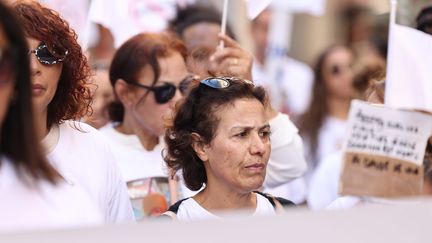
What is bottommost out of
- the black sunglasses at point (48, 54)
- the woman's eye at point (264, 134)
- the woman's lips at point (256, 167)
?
the woman's lips at point (256, 167)

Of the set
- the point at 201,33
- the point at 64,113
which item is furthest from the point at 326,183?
the point at 64,113

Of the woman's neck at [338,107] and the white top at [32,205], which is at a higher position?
the white top at [32,205]

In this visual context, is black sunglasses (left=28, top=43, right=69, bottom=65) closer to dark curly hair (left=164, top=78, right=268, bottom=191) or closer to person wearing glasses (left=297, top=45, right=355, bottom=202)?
dark curly hair (left=164, top=78, right=268, bottom=191)

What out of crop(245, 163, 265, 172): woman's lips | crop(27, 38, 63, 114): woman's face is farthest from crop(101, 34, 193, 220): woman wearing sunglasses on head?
crop(27, 38, 63, 114): woman's face

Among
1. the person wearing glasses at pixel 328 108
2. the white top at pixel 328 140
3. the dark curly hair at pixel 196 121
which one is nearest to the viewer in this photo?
the dark curly hair at pixel 196 121

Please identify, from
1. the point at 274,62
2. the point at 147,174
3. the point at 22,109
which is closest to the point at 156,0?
the point at 147,174

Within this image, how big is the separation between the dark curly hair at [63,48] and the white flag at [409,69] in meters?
1.00

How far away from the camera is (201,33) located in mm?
6082

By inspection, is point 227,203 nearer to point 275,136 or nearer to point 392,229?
point 275,136

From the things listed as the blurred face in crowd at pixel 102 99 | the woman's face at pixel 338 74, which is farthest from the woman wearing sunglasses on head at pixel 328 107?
the blurred face in crowd at pixel 102 99

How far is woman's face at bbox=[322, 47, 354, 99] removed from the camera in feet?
26.2

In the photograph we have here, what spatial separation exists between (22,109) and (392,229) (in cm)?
83

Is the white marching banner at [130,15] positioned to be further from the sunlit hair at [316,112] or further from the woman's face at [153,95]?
the sunlit hair at [316,112]

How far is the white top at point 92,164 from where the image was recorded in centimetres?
347
